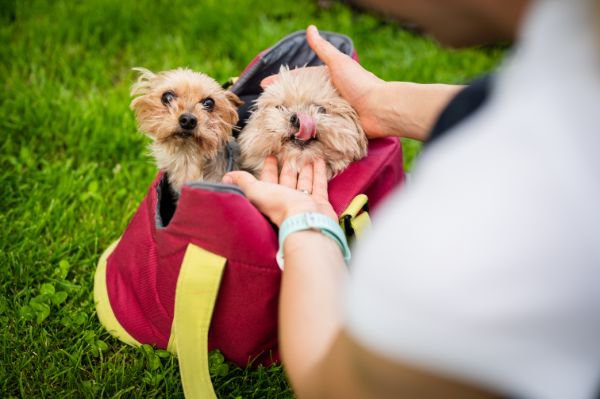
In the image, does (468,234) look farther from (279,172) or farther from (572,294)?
(279,172)

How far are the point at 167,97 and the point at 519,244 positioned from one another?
1408 mm

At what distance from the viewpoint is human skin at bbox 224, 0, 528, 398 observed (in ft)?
2.23

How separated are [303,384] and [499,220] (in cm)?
48

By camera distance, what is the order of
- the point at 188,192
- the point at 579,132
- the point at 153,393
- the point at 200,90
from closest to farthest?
the point at 579,132, the point at 188,192, the point at 153,393, the point at 200,90

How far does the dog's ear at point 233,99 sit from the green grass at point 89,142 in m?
0.53

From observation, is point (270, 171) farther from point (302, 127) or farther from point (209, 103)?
point (209, 103)

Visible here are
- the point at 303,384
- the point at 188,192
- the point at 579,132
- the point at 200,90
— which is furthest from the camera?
the point at 200,90

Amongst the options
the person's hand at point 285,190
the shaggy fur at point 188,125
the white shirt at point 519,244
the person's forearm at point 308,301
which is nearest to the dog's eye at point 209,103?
the shaggy fur at point 188,125

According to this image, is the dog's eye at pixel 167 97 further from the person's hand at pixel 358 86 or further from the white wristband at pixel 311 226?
the white wristband at pixel 311 226

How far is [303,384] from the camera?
949 mm

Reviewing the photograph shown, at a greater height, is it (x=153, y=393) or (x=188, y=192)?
(x=188, y=192)

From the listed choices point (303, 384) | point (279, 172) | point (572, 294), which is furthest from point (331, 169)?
point (572, 294)

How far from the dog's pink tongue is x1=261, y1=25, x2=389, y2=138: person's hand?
0.22 meters

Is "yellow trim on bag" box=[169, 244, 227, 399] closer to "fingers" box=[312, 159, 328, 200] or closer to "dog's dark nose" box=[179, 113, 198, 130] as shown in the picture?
"fingers" box=[312, 159, 328, 200]
